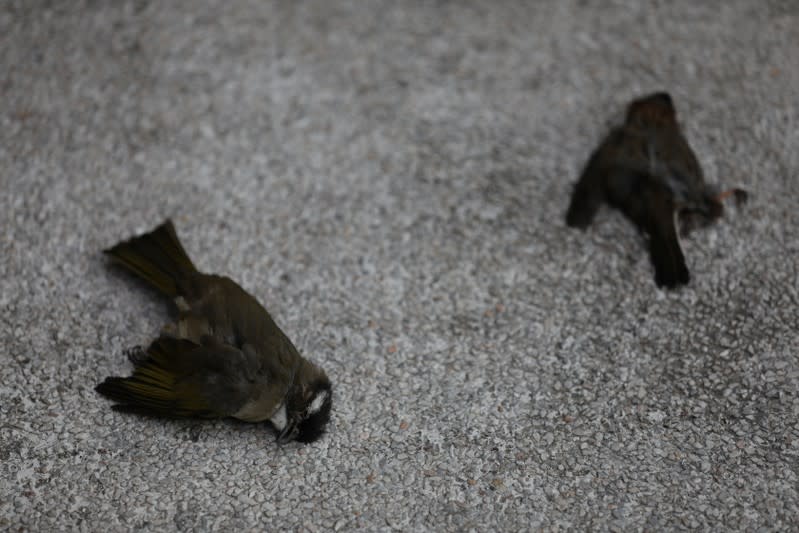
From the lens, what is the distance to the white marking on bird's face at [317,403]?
3.06 metres

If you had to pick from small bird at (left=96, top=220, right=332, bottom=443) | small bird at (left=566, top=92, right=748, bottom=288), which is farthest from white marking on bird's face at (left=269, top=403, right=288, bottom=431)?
small bird at (left=566, top=92, right=748, bottom=288)

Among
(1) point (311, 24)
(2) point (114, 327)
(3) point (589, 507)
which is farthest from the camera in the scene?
(1) point (311, 24)

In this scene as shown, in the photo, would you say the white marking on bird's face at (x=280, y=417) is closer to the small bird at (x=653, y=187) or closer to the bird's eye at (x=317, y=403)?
the bird's eye at (x=317, y=403)

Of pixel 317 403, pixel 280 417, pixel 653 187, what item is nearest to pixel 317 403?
pixel 317 403

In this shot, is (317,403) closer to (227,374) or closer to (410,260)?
(227,374)

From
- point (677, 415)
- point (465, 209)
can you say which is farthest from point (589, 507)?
point (465, 209)

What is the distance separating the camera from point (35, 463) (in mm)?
2947

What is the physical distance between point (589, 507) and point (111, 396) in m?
1.74

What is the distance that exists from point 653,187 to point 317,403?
5.92 ft

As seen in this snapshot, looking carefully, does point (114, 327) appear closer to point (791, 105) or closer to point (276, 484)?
point (276, 484)

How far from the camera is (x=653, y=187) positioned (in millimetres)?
3816

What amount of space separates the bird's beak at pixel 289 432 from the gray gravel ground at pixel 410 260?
76 millimetres

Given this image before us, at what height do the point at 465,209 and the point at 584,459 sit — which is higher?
the point at 465,209

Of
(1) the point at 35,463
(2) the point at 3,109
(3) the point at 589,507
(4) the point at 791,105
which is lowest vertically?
(3) the point at 589,507
